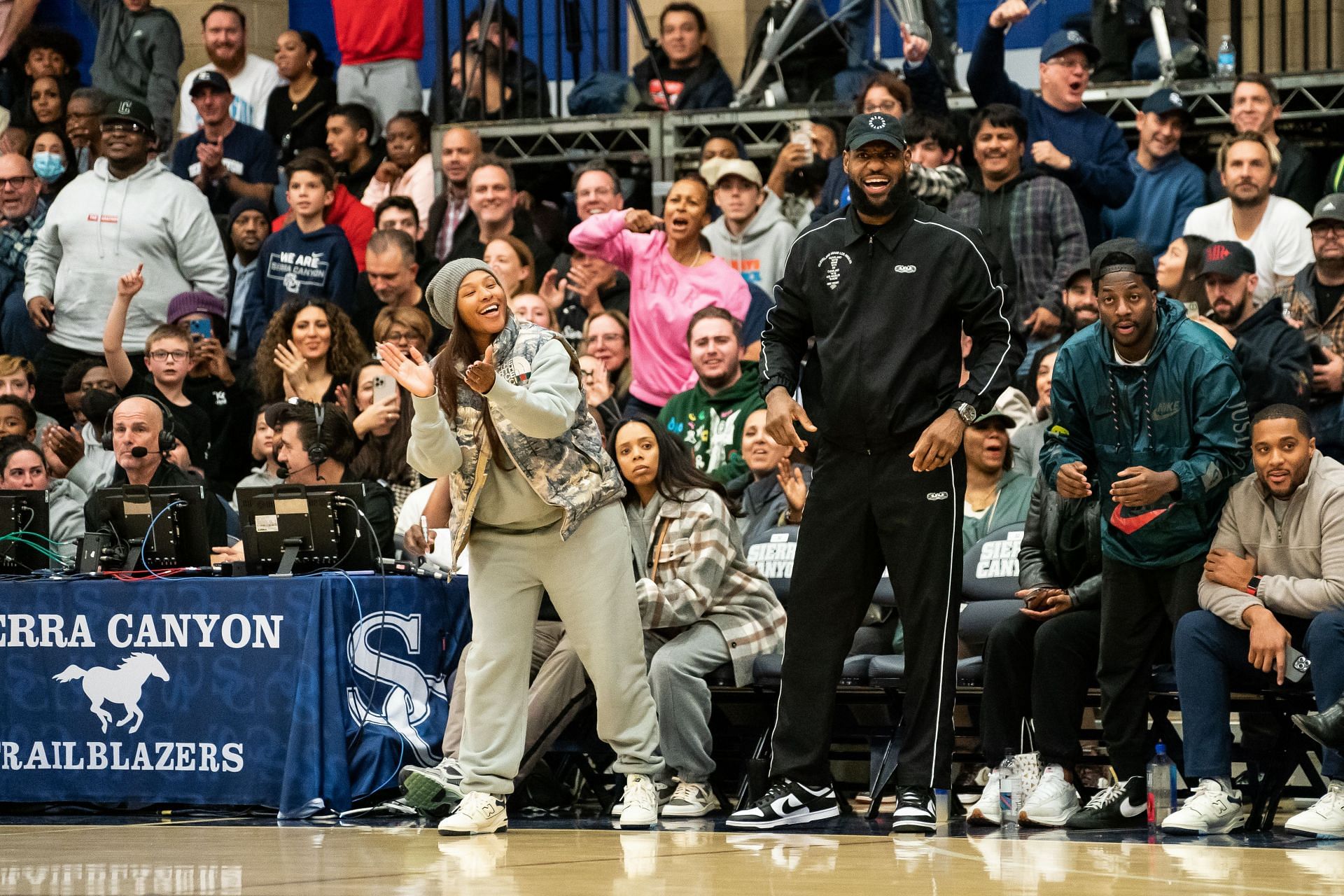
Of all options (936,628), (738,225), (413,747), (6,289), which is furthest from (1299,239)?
(6,289)

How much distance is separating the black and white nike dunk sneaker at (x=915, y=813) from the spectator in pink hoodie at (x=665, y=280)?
12.2 ft

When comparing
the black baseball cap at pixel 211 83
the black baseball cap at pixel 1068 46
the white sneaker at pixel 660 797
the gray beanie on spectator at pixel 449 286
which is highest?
the black baseball cap at pixel 211 83

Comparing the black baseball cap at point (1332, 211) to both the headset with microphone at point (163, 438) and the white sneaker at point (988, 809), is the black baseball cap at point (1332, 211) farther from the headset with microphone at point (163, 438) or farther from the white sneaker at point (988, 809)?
the headset with microphone at point (163, 438)

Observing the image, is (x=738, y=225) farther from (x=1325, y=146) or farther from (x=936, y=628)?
(x=936, y=628)

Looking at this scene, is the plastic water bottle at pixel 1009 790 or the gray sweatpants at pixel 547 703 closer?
the plastic water bottle at pixel 1009 790

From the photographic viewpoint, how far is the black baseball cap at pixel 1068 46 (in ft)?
32.5

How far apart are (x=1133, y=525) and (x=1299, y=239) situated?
3.22 m

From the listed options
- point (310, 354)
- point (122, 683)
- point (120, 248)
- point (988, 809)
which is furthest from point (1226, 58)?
point (122, 683)

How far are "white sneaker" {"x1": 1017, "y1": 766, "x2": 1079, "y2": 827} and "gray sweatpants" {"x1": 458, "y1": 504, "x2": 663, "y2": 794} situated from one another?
1373 mm

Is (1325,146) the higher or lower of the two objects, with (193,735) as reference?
higher

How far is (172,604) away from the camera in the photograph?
23.5 feet

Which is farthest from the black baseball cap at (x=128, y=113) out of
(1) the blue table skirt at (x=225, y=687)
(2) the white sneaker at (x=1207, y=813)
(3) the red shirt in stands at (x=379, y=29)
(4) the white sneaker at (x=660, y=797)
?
(2) the white sneaker at (x=1207, y=813)

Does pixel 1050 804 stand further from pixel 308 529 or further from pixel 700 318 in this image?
pixel 700 318

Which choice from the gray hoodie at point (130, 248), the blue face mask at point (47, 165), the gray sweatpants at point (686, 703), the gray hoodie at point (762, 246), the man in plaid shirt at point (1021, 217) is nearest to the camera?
the gray sweatpants at point (686, 703)
